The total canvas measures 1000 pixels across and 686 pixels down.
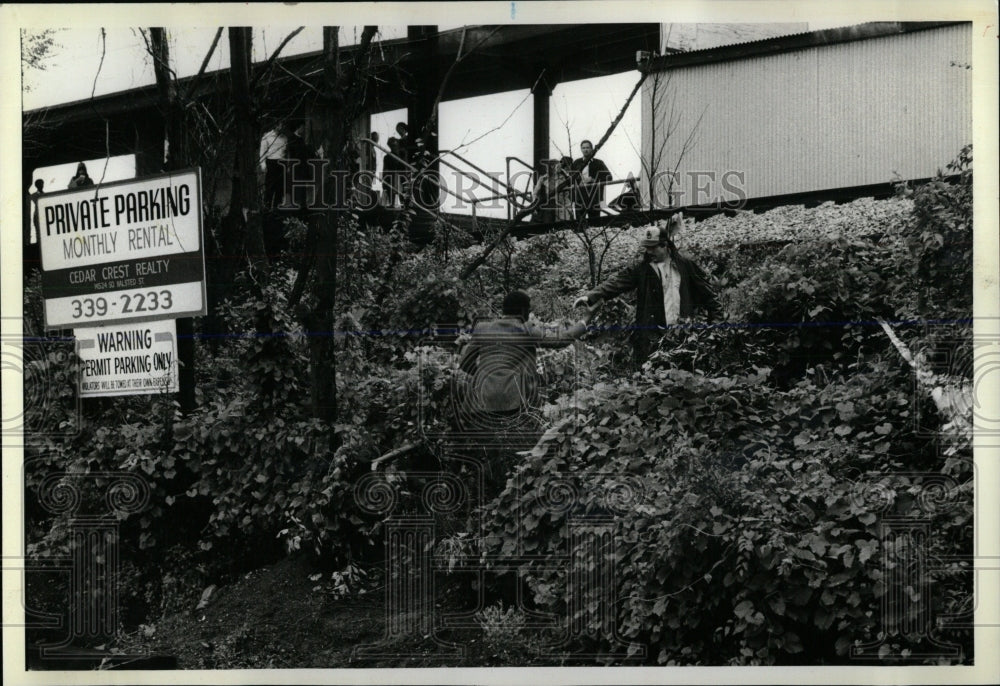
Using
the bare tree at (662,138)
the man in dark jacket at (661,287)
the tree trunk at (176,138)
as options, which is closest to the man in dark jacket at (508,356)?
the man in dark jacket at (661,287)

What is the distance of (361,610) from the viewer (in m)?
5.79

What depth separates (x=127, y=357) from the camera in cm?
593

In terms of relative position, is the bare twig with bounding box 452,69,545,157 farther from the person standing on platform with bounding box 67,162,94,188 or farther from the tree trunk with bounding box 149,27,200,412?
the person standing on platform with bounding box 67,162,94,188

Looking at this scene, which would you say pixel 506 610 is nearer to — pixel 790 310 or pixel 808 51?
pixel 790 310

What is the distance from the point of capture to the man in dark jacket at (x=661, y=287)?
5.62m

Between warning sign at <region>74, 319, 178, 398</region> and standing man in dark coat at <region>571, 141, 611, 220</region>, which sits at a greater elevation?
standing man in dark coat at <region>571, 141, 611, 220</region>

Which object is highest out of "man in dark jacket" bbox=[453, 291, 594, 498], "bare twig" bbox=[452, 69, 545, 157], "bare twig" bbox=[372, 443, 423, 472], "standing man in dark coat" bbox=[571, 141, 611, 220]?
"bare twig" bbox=[452, 69, 545, 157]

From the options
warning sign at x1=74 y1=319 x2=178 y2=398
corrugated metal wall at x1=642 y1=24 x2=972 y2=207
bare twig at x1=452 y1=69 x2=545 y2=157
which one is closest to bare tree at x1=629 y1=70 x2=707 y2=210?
corrugated metal wall at x1=642 y1=24 x2=972 y2=207

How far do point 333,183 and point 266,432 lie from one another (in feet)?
4.48

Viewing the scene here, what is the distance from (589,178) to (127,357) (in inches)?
102

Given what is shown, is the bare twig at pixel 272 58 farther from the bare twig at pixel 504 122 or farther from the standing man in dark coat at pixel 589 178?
the standing man in dark coat at pixel 589 178

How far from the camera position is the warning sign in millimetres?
5895

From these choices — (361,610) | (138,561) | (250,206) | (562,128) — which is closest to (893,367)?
(562,128)

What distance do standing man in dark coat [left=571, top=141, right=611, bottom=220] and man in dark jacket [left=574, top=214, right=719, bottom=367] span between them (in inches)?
12.1
